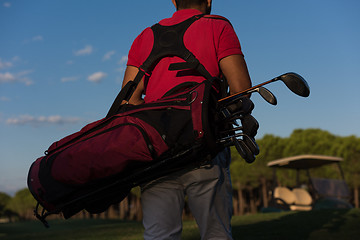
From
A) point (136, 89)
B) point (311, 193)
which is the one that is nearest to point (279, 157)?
point (311, 193)

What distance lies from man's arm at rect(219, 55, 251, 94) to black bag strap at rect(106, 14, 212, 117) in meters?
0.12

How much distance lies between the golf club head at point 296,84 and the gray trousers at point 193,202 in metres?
0.55

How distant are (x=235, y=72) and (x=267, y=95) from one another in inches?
12.6

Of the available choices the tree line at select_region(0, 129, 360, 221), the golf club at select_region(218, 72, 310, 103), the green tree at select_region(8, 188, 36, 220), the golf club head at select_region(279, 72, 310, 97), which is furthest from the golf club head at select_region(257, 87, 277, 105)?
the green tree at select_region(8, 188, 36, 220)

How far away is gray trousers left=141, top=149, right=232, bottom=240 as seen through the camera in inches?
96.3

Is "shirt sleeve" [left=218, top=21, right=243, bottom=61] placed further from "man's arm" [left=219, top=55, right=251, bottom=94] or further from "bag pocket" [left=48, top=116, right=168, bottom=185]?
"bag pocket" [left=48, top=116, right=168, bottom=185]

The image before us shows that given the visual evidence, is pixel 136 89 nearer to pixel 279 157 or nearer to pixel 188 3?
pixel 188 3

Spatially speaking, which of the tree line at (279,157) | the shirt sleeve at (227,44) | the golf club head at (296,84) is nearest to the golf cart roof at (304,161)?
the shirt sleeve at (227,44)

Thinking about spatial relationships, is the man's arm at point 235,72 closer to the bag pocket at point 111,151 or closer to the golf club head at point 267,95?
the golf club head at point 267,95

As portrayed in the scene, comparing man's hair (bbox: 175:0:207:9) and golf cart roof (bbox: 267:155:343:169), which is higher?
man's hair (bbox: 175:0:207:9)

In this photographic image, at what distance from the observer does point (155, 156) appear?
90.2 inches

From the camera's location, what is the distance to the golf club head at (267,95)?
231 centimetres

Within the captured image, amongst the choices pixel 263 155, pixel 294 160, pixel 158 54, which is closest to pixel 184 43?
pixel 158 54

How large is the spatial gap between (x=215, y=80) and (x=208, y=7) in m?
Result: 0.72
